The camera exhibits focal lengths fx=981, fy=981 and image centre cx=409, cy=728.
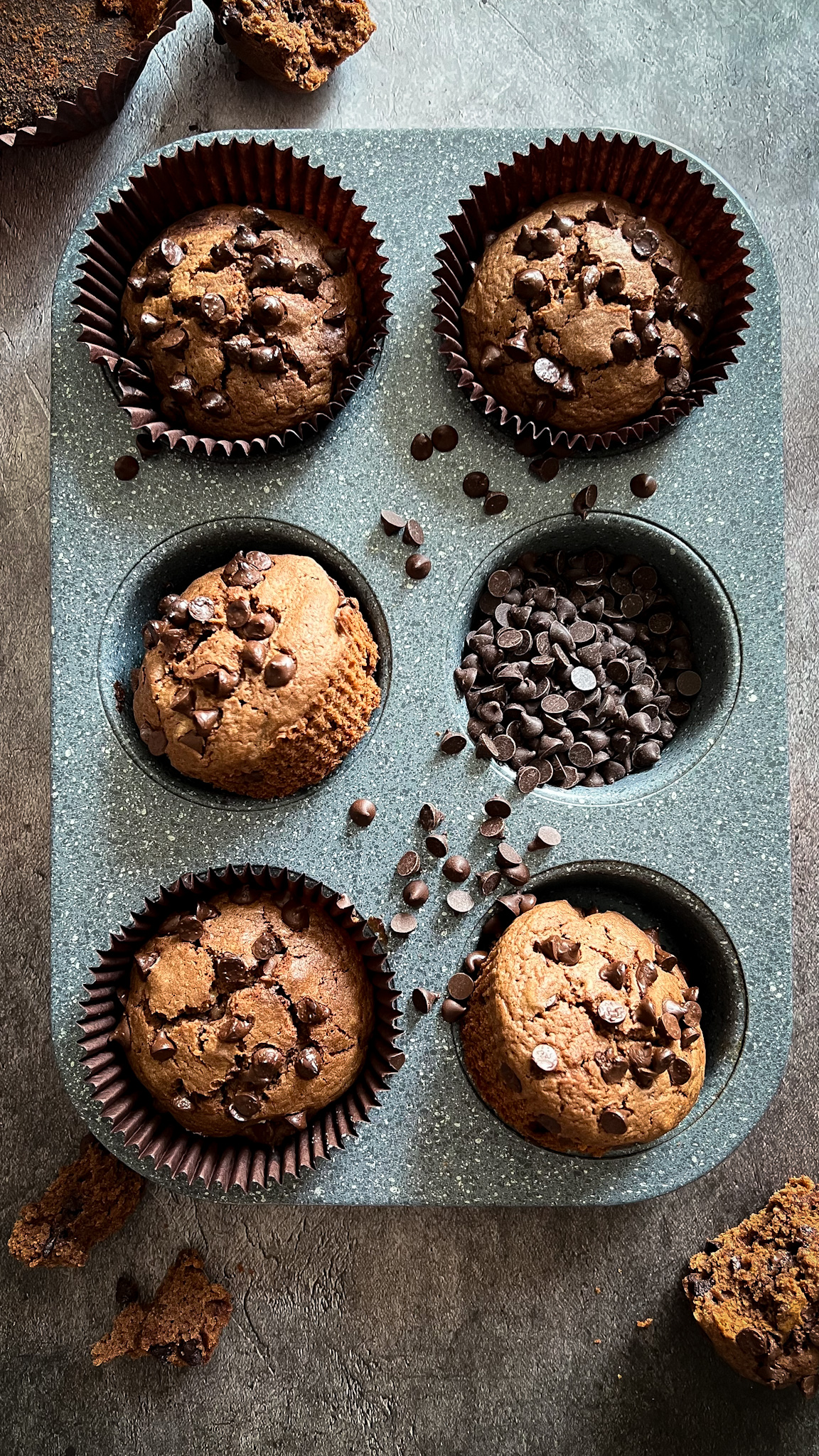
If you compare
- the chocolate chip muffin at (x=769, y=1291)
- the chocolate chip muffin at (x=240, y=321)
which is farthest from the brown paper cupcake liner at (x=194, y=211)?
the chocolate chip muffin at (x=769, y=1291)

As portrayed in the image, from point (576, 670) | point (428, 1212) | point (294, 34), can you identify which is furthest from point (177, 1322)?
point (294, 34)

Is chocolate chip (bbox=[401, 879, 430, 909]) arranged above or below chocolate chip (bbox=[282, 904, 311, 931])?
above

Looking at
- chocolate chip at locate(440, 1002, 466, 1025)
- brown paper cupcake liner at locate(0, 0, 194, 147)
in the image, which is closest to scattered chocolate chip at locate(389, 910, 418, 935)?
chocolate chip at locate(440, 1002, 466, 1025)

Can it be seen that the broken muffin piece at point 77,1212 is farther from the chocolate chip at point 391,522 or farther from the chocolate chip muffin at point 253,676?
the chocolate chip at point 391,522

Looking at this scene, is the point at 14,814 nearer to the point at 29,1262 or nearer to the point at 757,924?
the point at 29,1262

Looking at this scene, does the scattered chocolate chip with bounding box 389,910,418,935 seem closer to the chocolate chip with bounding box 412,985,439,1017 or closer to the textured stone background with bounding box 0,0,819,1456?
the chocolate chip with bounding box 412,985,439,1017

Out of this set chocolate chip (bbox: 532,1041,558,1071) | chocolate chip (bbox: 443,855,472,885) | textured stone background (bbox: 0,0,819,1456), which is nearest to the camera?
chocolate chip (bbox: 532,1041,558,1071)

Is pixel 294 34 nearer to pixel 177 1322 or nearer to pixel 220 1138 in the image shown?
pixel 220 1138
